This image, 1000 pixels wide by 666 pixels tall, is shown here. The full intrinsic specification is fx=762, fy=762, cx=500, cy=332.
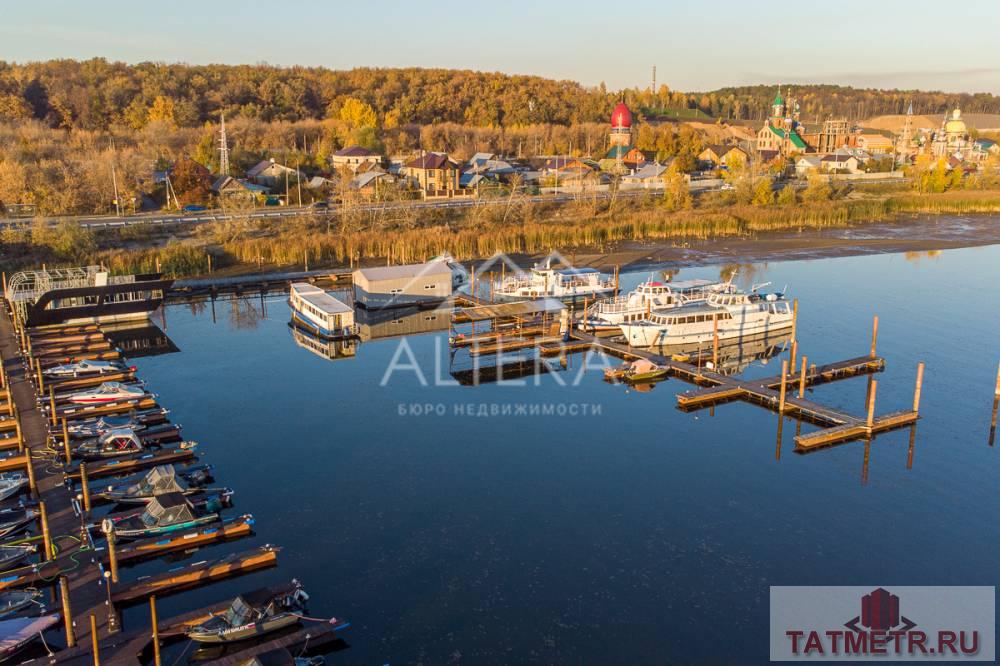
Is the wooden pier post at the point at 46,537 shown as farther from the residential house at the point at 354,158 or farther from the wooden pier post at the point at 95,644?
the residential house at the point at 354,158

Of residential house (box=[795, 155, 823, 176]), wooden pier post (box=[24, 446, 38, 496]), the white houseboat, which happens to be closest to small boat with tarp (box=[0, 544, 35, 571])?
wooden pier post (box=[24, 446, 38, 496])

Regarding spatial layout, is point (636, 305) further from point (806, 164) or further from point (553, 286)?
point (806, 164)

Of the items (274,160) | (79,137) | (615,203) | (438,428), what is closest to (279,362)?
(438,428)

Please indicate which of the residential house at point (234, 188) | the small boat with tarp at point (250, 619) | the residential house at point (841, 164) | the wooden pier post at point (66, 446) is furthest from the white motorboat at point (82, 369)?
the residential house at point (841, 164)

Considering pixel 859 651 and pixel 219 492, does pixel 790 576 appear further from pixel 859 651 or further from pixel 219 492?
pixel 219 492

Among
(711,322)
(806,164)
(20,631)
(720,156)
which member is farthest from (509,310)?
(806,164)
